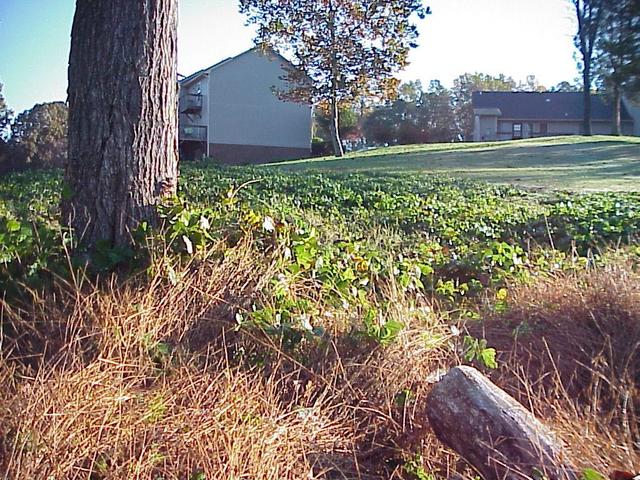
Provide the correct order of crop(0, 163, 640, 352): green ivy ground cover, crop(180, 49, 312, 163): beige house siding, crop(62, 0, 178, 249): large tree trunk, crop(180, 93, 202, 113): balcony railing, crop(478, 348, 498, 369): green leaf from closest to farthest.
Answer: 1. crop(478, 348, 498, 369): green leaf
2. crop(0, 163, 640, 352): green ivy ground cover
3. crop(62, 0, 178, 249): large tree trunk
4. crop(180, 49, 312, 163): beige house siding
5. crop(180, 93, 202, 113): balcony railing

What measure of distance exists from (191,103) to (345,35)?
11.9m

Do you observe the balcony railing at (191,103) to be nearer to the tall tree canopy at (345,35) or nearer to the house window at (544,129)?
the tall tree canopy at (345,35)

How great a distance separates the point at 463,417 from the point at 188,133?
38.7 m

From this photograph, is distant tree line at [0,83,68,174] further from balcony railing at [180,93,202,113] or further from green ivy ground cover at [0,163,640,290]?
balcony railing at [180,93,202,113]

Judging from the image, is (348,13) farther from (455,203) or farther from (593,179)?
(455,203)

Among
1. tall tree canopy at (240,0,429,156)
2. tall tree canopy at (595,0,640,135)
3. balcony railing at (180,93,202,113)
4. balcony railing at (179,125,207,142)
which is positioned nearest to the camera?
tall tree canopy at (595,0,640,135)

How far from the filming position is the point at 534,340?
16.4 ft

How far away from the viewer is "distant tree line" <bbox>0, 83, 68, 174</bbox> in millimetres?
25547

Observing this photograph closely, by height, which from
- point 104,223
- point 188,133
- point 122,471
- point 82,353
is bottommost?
point 122,471

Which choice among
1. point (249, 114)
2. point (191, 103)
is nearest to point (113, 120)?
point (249, 114)

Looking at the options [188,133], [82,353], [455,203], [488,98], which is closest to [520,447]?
[82,353]

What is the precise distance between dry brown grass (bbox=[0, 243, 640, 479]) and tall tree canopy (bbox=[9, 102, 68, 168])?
23.2m

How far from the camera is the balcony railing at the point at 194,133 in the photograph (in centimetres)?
4050

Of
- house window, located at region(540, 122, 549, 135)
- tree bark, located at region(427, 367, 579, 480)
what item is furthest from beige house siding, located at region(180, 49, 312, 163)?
tree bark, located at region(427, 367, 579, 480)
